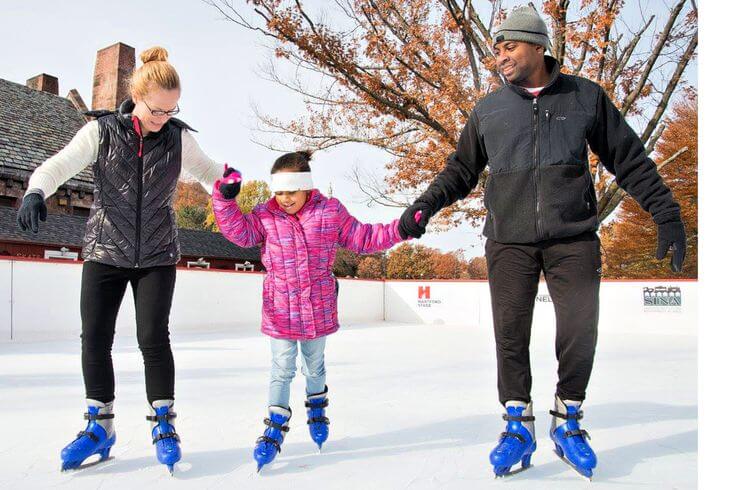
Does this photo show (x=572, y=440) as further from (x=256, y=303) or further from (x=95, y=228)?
(x=256, y=303)

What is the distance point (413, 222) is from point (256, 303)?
9227 mm

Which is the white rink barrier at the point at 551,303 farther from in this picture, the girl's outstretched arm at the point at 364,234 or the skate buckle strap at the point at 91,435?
→ the skate buckle strap at the point at 91,435

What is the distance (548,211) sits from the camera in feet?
6.38

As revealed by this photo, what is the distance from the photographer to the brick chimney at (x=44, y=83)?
69.2 ft

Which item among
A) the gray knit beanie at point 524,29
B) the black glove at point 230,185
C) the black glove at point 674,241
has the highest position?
the gray knit beanie at point 524,29

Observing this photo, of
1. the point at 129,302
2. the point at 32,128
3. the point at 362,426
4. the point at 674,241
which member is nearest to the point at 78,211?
the point at 32,128

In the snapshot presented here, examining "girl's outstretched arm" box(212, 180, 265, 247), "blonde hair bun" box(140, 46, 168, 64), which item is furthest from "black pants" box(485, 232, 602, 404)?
"blonde hair bun" box(140, 46, 168, 64)

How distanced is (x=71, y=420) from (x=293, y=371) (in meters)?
1.35

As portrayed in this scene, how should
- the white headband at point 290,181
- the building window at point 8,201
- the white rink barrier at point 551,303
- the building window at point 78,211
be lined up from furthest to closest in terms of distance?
the building window at point 78,211
the building window at point 8,201
the white rink barrier at point 551,303
the white headband at point 290,181

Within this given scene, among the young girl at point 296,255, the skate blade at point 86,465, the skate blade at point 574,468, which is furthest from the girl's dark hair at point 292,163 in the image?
the skate blade at point 574,468

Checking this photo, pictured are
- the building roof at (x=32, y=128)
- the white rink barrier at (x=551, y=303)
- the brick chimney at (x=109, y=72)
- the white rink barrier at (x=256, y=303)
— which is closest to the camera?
the white rink barrier at (x=256, y=303)

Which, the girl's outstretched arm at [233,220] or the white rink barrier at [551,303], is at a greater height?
the girl's outstretched arm at [233,220]

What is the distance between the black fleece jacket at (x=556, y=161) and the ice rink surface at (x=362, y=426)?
2.69ft
